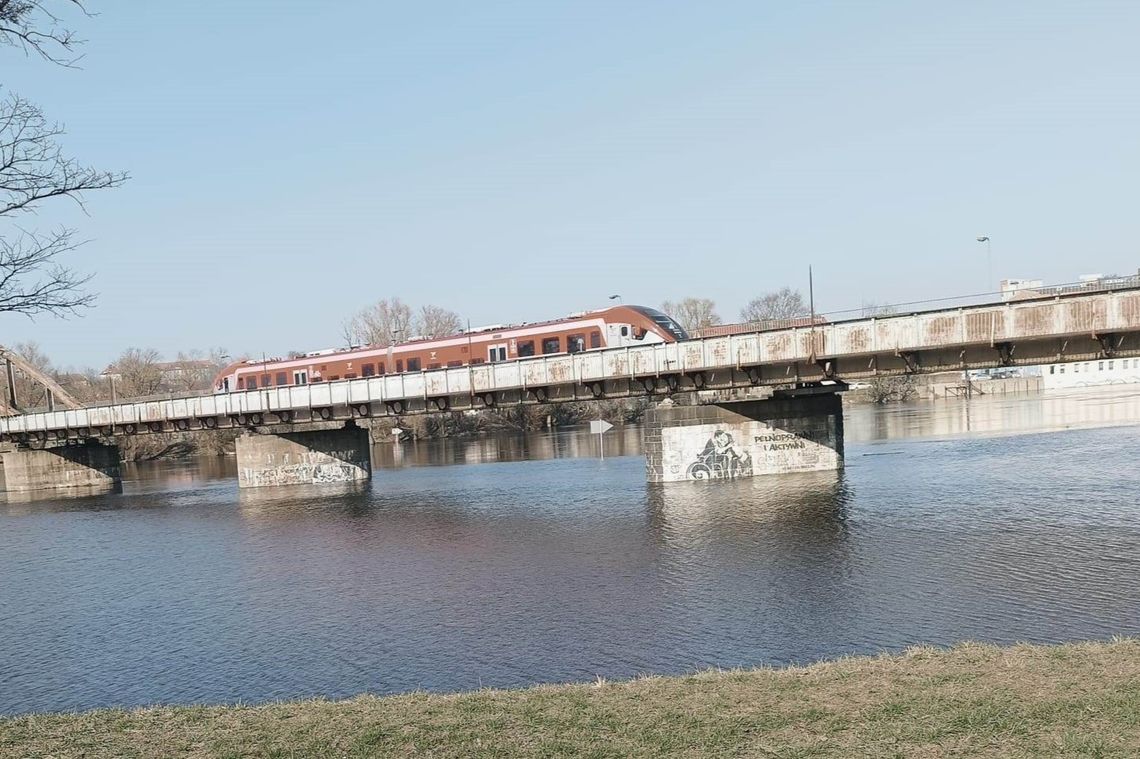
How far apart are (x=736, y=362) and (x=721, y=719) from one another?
32976mm

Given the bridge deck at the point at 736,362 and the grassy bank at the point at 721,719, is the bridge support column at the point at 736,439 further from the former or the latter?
the grassy bank at the point at 721,719

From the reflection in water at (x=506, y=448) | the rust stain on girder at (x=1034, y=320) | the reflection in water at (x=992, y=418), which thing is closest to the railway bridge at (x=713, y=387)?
the rust stain on girder at (x=1034, y=320)

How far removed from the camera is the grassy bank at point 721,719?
854cm

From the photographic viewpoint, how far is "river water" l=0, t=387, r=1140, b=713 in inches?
678

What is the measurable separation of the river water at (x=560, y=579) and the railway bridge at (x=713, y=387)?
2575 mm

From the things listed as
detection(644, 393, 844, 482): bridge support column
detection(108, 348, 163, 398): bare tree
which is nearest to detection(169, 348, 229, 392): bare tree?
detection(108, 348, 163, 398): bare tree

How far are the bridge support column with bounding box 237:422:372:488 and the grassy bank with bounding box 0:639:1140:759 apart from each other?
160ft

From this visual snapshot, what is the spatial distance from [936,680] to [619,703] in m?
3.67

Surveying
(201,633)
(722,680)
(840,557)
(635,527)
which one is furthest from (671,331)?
(722,680)

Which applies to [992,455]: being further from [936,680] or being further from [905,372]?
[936,680]

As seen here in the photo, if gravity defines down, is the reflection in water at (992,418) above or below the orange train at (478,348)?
below

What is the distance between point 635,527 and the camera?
33.2 metres

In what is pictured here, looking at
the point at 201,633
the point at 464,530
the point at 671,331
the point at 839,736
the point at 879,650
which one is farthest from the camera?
the point at 671,331

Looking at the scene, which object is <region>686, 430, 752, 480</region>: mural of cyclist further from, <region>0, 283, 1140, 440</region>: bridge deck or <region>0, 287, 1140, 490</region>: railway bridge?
<region>0, 283, 1140, 440</region>: bridge deck
